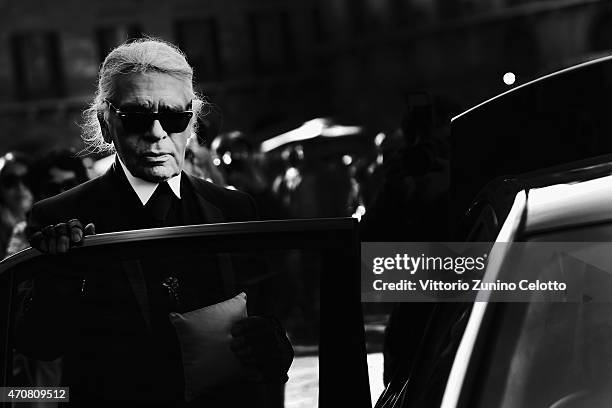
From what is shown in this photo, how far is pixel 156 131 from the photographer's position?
10.3 ft

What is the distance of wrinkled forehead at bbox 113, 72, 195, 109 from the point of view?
3189 mm

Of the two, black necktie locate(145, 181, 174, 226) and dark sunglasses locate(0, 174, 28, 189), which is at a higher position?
black necktie locate(145, 181, 174, 226)

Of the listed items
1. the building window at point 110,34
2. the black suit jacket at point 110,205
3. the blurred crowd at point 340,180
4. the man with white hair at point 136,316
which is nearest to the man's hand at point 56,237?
the man with white hair at point 136,316

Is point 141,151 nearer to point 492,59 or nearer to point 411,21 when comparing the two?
point 492,59

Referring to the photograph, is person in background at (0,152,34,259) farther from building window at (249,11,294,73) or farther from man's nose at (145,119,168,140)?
building window at (249,11,294,73)

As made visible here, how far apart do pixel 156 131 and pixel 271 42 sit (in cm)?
5040

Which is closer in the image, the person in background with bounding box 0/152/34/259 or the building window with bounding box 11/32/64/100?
the person in background with bounding box 0/152/34/259

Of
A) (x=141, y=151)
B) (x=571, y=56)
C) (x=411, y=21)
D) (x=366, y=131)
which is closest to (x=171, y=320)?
(x=141, y=151)

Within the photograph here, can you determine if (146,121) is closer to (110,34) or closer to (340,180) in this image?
(340,180)

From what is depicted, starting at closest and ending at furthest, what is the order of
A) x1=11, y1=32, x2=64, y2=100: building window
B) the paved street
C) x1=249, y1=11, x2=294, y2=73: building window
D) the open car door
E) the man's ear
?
1. the open car door
2. the paved street
3. the man's ear
4. x1=11, y1=32, x2=64, y2=100: building window
5. x1=249, y1=11, x2=294, y2=73: building window

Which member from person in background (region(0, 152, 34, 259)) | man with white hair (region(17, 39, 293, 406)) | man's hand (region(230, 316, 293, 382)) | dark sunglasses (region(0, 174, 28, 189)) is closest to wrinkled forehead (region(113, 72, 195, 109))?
man with white hair (region(17, 39, 293, 406))

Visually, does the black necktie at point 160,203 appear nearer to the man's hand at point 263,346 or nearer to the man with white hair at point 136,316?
the man with white hair at point 136,316

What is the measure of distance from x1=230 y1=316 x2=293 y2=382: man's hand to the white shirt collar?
54 cm

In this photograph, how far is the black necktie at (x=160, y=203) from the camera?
3.18m
